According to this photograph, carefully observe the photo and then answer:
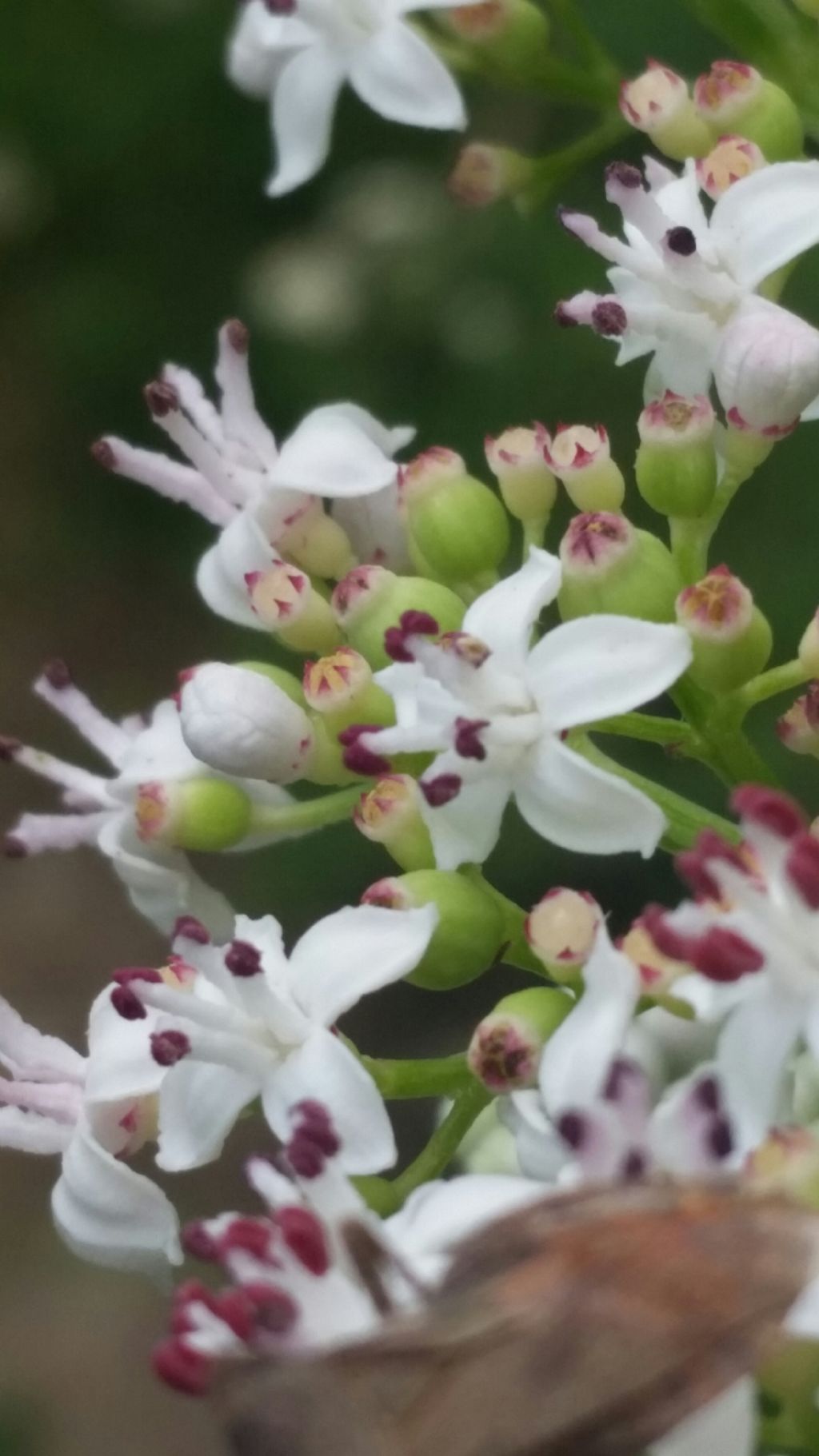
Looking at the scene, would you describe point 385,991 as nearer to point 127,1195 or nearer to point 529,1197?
point 127,1195

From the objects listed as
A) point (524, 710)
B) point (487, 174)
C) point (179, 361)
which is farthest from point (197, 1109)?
point (179, 361)

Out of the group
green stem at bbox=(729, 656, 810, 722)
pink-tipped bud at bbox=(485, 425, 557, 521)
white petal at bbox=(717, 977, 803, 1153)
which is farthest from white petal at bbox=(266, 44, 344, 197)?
white petal at bbox=(717, 977, 803, 1153)

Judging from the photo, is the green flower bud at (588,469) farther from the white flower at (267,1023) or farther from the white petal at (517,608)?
the white flower at (267,1023)

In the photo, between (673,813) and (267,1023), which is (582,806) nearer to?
(673,813)

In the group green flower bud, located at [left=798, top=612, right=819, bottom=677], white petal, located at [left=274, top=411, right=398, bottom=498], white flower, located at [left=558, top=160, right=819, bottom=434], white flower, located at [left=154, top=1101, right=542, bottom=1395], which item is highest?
white flower, located at [left=558, top=160, right=819, bottom=434]

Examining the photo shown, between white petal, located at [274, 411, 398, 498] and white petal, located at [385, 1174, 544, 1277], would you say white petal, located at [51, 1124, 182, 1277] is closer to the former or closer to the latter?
white petal, located at [385, 1174, 544, 1277]

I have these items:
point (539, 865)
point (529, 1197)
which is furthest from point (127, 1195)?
point (539, 865)

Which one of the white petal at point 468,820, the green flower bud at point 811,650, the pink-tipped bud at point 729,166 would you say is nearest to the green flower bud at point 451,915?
the white petal at point 468,820
